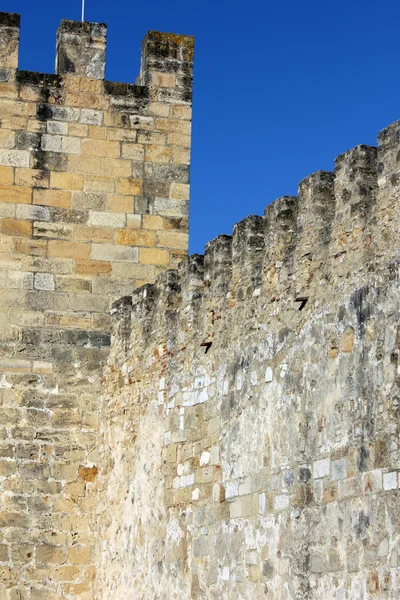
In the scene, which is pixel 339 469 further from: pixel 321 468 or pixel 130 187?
pixel 130 187

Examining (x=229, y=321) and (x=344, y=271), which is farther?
(x=229, y=321)

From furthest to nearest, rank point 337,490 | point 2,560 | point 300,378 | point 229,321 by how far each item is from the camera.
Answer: point 2,560 < point 229,321 < point 300,378 < point 337,490

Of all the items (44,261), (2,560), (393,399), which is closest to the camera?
(393,399)

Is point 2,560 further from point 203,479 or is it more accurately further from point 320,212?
point 320,212

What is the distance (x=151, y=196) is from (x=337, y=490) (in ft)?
16.0

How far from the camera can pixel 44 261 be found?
33.7 ft

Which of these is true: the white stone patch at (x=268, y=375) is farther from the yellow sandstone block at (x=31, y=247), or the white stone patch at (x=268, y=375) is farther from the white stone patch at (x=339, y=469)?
the yellow sandstone block at (x=31, y=247)

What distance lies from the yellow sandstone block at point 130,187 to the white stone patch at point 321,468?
4569 mm

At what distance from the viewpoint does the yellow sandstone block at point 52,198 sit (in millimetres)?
10367

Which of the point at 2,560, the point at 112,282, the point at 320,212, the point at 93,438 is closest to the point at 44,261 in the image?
the point at 112,282

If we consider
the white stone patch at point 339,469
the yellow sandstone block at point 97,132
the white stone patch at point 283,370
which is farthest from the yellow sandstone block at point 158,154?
the white stone patch at point 339,469

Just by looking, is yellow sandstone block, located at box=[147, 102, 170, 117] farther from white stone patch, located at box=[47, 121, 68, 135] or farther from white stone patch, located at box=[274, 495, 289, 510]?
white stone patch, located at box=[274, 495, 289, 510]

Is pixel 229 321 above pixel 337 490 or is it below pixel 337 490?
above

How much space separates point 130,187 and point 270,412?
3893 millimetres
